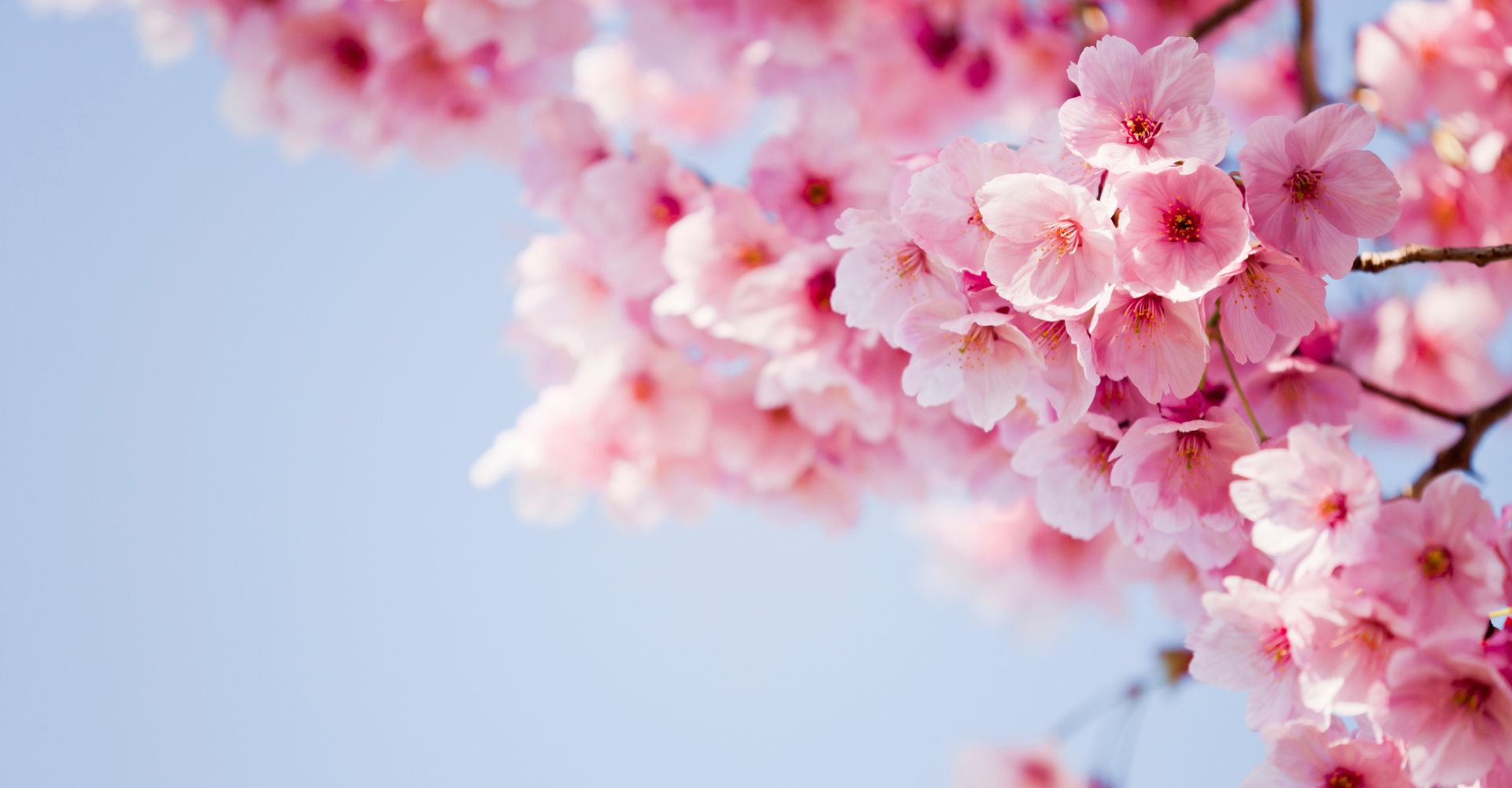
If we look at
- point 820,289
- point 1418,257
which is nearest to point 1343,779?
point 1418,257

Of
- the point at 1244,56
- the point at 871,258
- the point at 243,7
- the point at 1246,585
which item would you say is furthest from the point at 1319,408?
the point at 243,7

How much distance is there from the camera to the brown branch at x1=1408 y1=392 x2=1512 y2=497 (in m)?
1.29

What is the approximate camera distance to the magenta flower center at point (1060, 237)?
3.10ft

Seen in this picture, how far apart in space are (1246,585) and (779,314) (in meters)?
0.70

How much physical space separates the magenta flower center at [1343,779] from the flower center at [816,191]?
0.97m

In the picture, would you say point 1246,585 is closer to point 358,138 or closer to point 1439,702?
point 1439,702

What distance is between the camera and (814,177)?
5.07ft

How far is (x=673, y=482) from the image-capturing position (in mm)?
1868

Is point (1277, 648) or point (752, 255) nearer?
point (1277, 648)

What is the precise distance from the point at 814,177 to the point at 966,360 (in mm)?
593

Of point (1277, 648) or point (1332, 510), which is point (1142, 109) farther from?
point (1277, 648)

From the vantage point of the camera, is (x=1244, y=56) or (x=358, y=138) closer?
(x=358, y=138)

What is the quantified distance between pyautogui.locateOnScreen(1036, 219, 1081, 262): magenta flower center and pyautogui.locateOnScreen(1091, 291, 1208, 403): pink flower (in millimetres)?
90

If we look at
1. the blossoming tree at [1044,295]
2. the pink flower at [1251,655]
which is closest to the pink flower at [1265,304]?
the blossoming tree at [1044,295]
